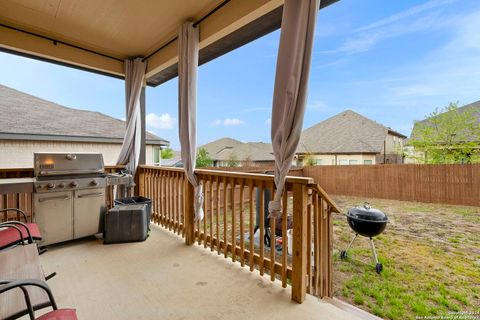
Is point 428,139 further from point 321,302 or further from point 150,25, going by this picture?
point 150,25

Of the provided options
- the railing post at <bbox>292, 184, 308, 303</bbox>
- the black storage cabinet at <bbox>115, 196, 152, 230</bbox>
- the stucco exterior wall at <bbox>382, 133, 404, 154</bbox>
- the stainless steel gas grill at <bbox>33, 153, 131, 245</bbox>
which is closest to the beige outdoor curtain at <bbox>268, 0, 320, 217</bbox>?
the railing post at <bbox>292, 184, 308, 303</bbox>

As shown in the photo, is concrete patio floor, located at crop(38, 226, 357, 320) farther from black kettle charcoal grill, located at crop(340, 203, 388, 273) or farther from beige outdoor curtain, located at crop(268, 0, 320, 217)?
black kettle charcoal grill, located at crop(340, 203, 388, 273)

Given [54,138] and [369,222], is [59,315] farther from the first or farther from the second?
[54,138]

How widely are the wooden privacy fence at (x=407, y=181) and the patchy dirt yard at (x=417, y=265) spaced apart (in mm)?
223

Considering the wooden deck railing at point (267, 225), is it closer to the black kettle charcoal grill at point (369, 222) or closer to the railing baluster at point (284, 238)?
the railing baluster at point (284, 238)

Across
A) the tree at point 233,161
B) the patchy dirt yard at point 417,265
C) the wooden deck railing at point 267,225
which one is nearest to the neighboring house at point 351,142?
the patchy dirt yard at point 417,265

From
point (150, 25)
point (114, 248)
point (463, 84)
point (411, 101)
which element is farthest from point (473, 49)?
point (114, 248)

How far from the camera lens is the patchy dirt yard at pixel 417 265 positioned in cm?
206

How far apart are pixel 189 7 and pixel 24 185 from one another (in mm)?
2611

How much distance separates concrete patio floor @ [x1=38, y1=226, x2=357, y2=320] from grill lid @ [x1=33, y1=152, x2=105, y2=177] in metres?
0.91

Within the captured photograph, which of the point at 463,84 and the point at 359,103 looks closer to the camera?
the point at 463,84

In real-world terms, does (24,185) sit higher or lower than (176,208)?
higher

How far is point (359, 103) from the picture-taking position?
3.94 m

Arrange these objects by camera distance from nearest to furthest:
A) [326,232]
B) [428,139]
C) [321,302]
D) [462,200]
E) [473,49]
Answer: [321,302] < [326,232] < [473,49] < [462,200] < [428,139]
